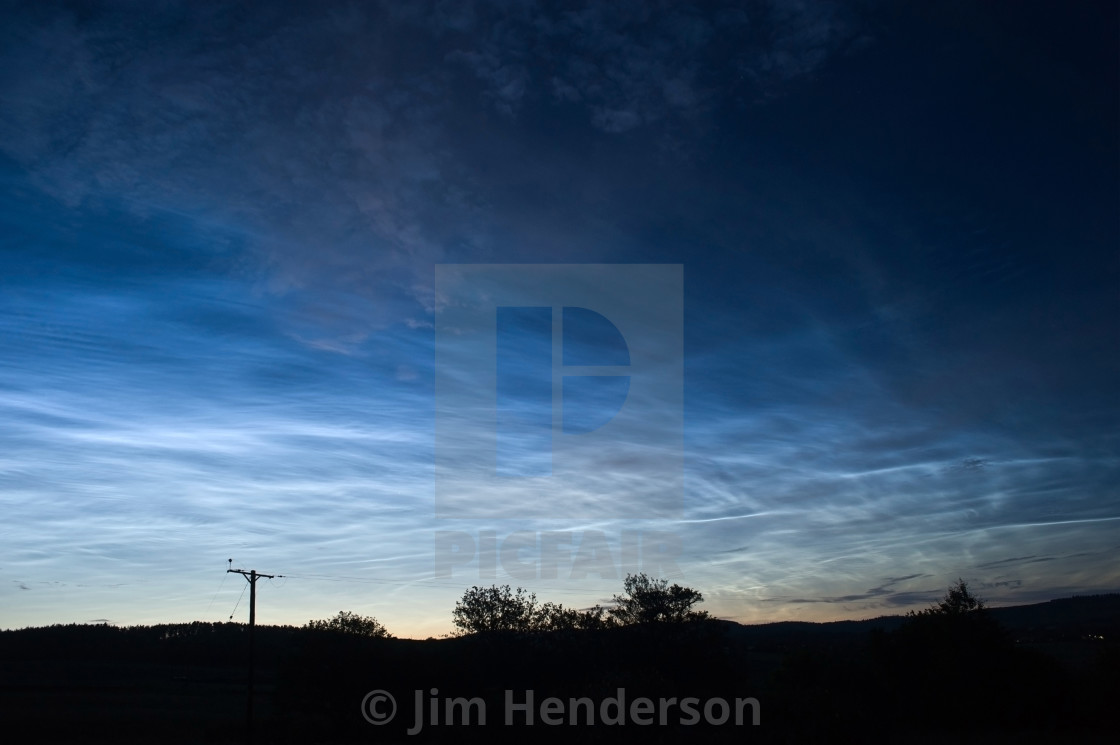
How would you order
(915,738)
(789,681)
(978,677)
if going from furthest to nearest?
(978,677) → (915,738) → (789,681)

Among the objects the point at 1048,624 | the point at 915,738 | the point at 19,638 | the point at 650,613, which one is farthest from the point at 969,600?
the point at 19,638

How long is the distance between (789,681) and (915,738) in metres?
11.6

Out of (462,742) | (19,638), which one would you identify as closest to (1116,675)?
(462,742)

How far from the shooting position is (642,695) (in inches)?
902

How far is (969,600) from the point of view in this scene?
37.9m

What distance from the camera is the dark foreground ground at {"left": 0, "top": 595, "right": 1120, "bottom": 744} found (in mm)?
22781

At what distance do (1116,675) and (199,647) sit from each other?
99361mm

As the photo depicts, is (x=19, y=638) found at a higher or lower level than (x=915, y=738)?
lower

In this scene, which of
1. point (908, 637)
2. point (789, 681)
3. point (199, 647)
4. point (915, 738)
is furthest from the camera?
point (199, 647)

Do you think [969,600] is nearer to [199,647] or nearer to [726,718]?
[726,718]

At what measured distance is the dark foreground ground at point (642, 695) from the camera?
22781 millimetres

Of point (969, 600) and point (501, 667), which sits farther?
point (501, 667)

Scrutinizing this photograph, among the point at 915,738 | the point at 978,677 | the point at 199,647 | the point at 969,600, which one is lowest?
the point at 199,647

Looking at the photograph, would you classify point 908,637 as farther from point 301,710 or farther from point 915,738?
point 301,710
